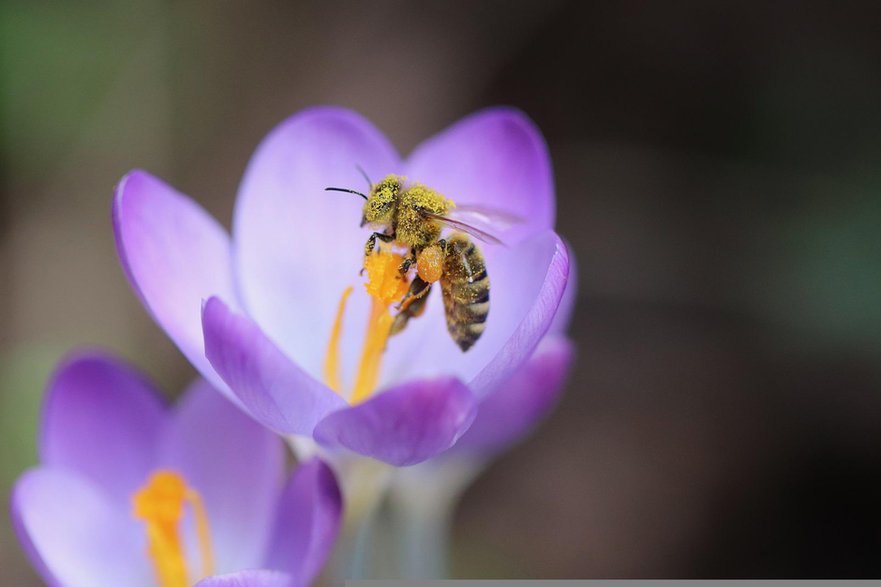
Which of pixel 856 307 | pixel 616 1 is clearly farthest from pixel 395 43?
pixel 856 307

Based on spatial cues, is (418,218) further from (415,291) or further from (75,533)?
(75,533)

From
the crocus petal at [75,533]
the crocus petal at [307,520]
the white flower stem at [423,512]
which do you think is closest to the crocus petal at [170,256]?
Answer: the crocus petal at [307,520]

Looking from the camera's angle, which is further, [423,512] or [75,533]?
[423,512]

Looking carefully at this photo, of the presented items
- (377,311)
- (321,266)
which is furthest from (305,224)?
(377,311)

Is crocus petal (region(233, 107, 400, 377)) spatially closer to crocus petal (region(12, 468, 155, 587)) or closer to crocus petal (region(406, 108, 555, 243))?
crocus petal (region(406, 108, 555, 243))

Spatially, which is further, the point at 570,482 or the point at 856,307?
the point at 570,482

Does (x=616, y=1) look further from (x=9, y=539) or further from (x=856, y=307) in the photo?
(x=9, y=539)
